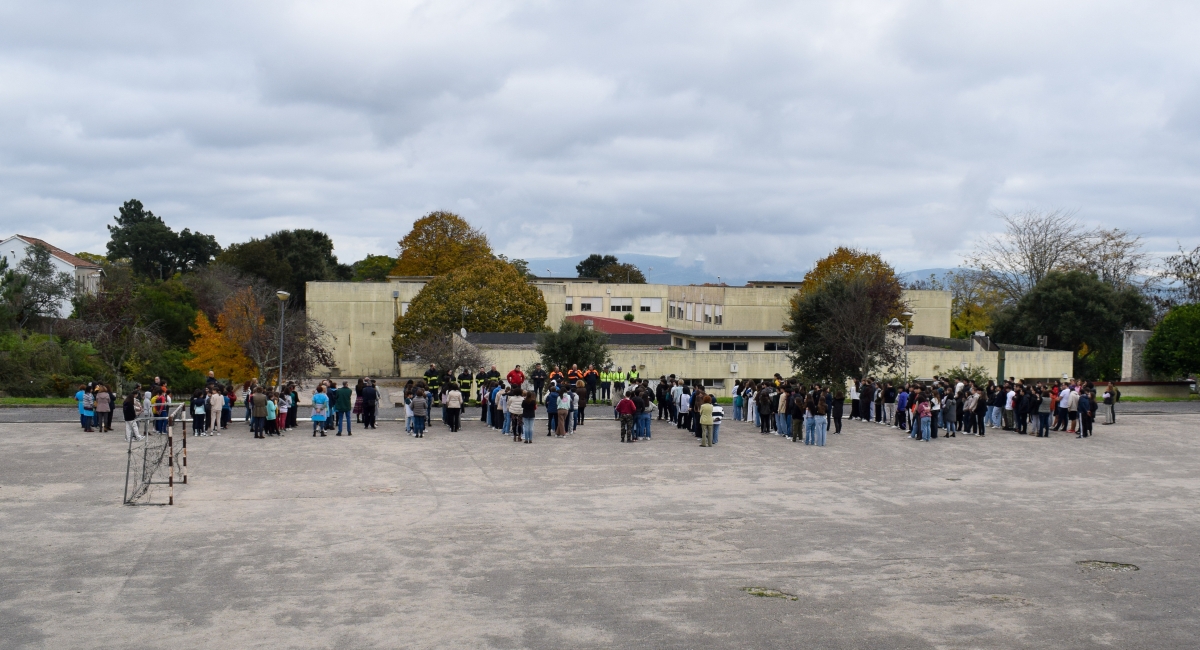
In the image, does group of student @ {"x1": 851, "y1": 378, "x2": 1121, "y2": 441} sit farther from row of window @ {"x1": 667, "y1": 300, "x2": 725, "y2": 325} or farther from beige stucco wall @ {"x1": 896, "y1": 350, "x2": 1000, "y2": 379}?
row of window @ {"x1": 667, "y1": 300, "x2": 725, "y2": 325}

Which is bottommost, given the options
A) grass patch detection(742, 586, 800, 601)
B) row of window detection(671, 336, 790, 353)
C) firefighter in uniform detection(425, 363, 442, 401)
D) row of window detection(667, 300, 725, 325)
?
grass patch detection(742, 586, 800, 601)

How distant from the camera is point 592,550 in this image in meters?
13.1

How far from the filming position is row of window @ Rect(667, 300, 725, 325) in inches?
2780

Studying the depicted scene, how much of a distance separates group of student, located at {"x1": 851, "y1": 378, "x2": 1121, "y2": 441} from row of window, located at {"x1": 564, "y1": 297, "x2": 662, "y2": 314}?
178 feet

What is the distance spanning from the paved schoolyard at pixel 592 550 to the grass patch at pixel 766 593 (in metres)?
0.08

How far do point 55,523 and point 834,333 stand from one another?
1238 inches

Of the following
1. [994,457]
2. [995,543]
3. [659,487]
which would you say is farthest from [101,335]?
[995,543]

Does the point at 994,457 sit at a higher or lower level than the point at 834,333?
lower

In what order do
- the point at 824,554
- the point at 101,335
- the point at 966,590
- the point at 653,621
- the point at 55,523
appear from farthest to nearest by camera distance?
the point at 101,335, the point at 55,523, the point at 824,554, the point at 966,590, the point at 653,621

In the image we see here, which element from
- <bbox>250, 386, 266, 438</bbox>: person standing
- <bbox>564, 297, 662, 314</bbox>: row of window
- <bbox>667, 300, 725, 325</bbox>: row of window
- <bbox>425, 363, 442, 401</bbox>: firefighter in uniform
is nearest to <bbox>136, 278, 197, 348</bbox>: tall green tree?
<bbox>425, 363, 442, 401</bbox>: firefighter in uniform

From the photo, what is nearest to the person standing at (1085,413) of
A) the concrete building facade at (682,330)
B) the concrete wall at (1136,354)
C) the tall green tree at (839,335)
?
the concrete building facade at (682,330)

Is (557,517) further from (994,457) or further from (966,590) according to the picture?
(994,457)

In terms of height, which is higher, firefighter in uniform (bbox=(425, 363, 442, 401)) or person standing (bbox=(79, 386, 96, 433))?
firefighter in uniform (bbox=(425, 363, 442, 401))

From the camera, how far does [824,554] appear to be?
42.9 ft
